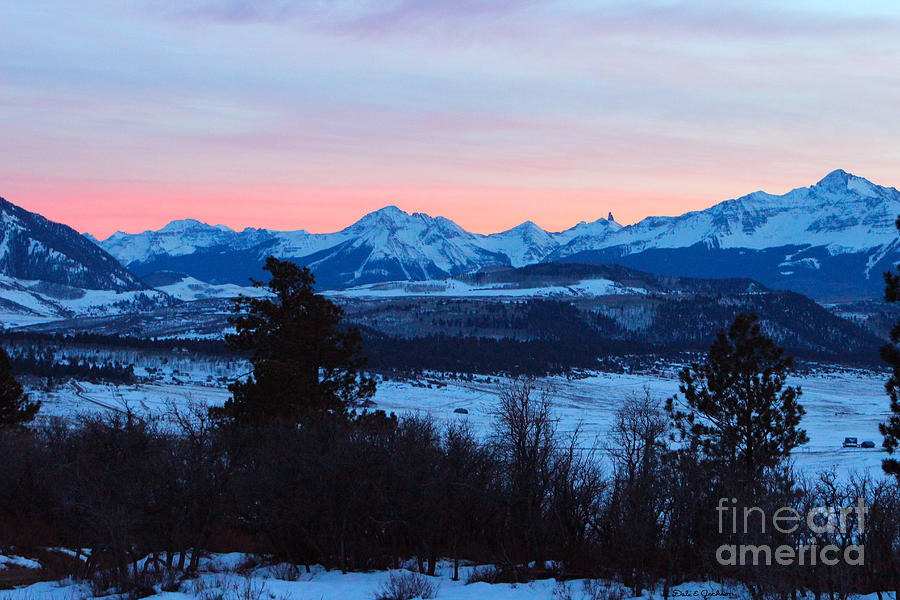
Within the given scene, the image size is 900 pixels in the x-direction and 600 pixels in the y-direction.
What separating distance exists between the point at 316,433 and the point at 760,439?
15.8m

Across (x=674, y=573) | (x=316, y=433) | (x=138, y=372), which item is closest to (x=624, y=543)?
(x=674, y=573)

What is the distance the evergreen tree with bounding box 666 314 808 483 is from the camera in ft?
102

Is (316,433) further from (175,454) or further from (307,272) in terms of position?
(307,272)

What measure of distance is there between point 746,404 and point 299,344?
19301mm

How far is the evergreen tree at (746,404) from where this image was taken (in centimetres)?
3117

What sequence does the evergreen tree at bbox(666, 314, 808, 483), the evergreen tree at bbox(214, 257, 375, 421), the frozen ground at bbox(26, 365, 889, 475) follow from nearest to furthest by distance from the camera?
the evergreen tree at bbox(666, 314, 808, 483)
the evergreen tree at bbox(214, 257, 375, 421)
the frozen ground at bbox(26, 365, 889, 475)

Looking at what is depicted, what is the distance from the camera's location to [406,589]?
2052cm

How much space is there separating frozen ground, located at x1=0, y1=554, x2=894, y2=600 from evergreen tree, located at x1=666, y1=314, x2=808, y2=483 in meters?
10.2

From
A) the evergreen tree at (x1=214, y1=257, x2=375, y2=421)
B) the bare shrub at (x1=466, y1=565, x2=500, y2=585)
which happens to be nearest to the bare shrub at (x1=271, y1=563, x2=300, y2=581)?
the bare shrub at (x1=466, y1=565, x2=500, y2=585)

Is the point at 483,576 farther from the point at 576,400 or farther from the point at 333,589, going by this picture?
the point at 576,400
